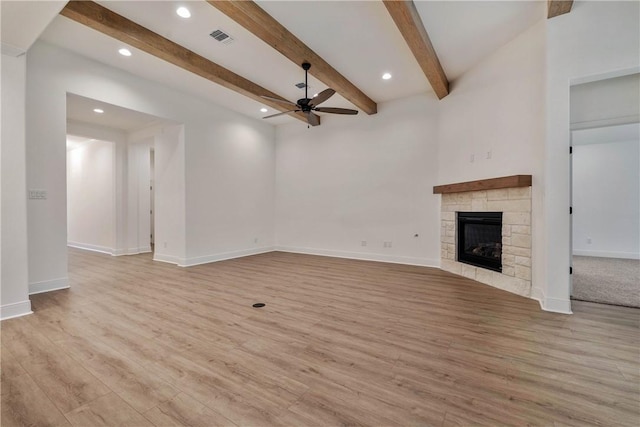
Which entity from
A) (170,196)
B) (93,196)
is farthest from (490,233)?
(93,196)

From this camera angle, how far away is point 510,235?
3521 millimetres

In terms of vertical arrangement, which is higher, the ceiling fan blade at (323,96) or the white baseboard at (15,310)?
the ceiling fan blade at (323,96)

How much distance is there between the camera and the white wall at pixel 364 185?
16.9 feet

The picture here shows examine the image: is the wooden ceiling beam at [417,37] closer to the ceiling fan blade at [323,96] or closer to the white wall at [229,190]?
the ceiling fan blade at [323,96]

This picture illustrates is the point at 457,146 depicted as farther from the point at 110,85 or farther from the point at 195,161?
the point at 110,85

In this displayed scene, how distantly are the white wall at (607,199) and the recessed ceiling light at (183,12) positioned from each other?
8.45 meters

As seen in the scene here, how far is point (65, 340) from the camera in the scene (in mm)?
2201

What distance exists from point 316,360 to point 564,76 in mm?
3766

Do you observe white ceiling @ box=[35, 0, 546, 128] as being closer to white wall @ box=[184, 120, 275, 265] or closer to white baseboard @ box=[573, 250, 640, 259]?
white wall @ box=[184, 120, 275, 265]

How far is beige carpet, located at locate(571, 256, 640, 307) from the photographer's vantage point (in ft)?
10.7

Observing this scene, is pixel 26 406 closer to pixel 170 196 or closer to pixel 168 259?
pixel 168 259

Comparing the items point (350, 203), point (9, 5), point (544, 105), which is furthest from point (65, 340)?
point (544, 105)

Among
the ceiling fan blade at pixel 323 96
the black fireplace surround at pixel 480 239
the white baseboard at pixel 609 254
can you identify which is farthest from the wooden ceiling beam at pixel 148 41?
the white baseboard at pixel 609 254

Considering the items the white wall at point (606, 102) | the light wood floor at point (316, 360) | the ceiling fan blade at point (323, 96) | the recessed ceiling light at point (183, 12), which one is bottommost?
the light wood floor at point (316, 360)
